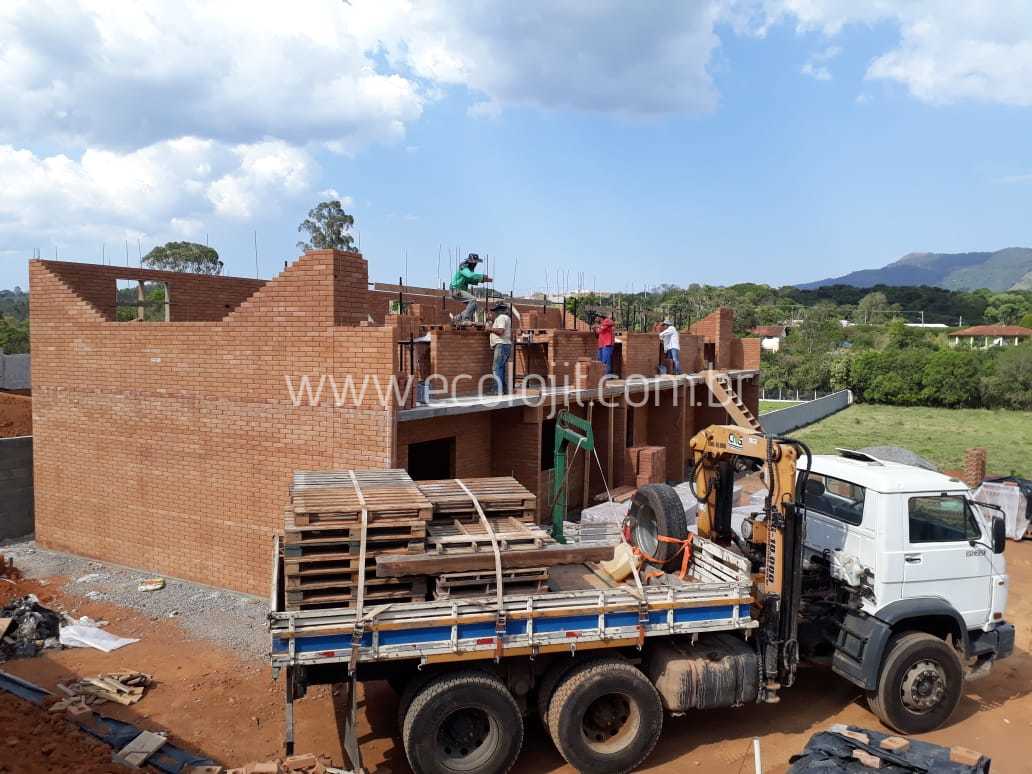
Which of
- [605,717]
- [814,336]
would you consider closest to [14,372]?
[605,717]

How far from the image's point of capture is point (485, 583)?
6258 millimetres

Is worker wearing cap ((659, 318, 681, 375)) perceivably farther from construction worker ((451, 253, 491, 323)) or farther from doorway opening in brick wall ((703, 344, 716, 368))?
construction worker ((451, 253, 491, 323))

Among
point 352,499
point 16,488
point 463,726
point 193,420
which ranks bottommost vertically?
point 463,726

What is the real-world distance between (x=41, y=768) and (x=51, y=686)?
2.56m

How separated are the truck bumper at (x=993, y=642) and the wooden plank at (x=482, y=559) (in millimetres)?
4030

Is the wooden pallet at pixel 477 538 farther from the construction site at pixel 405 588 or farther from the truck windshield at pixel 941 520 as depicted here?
the truck windshield at pixel 941 520

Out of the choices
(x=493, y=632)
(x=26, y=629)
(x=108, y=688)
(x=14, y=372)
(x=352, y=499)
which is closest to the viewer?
(x=493, y=632)

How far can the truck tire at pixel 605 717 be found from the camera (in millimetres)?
6309

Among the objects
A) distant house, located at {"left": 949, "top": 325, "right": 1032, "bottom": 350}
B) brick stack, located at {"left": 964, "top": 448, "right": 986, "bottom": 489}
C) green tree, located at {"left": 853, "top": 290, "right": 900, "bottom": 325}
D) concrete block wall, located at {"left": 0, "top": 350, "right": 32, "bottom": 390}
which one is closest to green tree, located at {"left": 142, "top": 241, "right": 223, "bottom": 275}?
concrete block wall, located at {"left": 0, "top": 350, "right": 32, "bottom": 390}

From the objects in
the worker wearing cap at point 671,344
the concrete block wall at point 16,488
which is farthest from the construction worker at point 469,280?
the concrete block wall at point 16,488

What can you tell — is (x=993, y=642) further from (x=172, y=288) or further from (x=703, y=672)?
(x=172, y=288)

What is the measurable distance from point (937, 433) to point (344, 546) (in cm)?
3957

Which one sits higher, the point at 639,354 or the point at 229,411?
the point at 639,354

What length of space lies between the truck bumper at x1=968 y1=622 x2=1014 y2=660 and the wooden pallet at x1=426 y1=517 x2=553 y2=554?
14.9 feet
